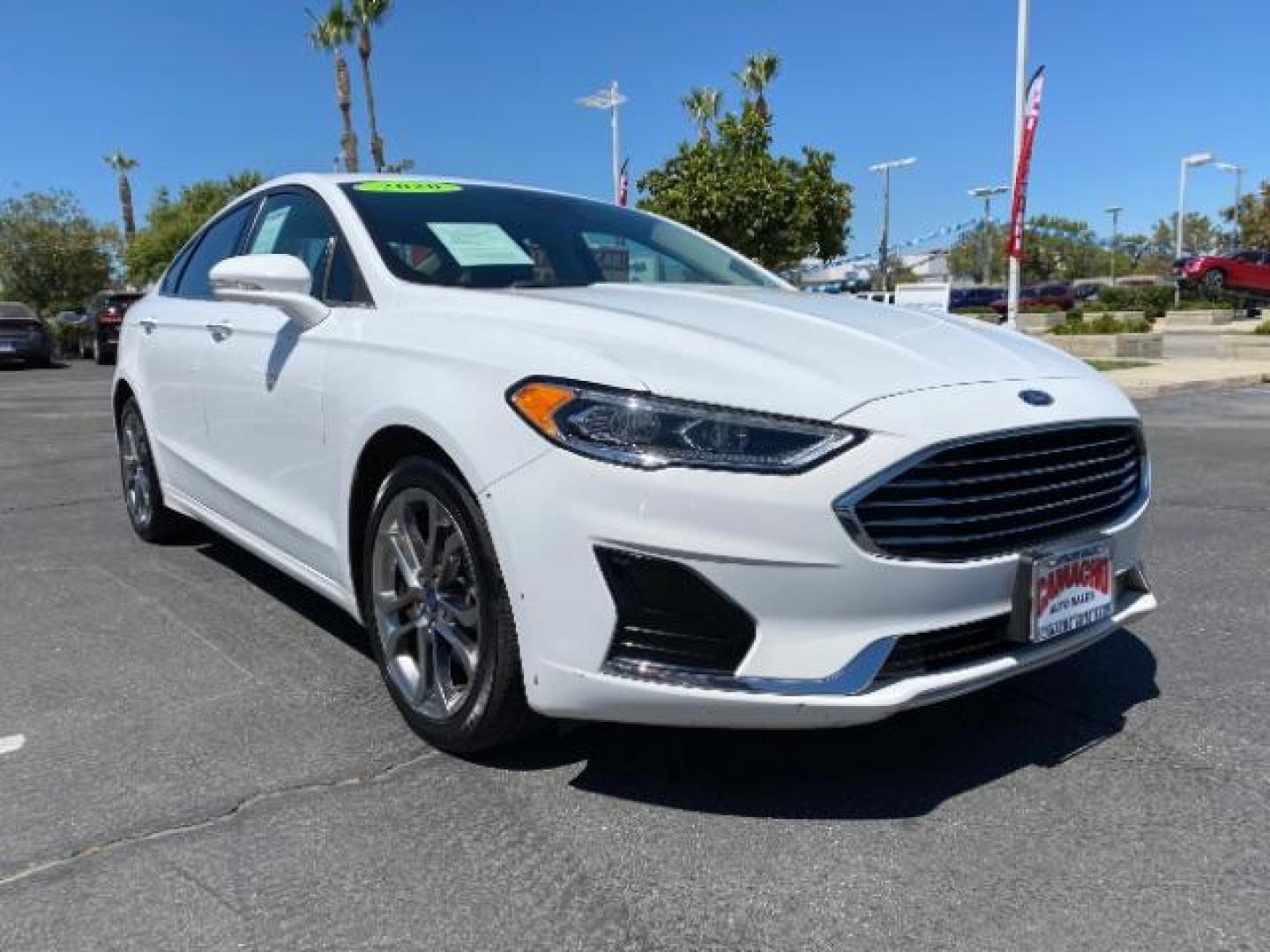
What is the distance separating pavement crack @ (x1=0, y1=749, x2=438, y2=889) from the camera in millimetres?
2350

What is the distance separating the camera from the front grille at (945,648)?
2332 millimetres

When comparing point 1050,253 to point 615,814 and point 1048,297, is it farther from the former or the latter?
point 615,814

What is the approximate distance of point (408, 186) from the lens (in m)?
3.81

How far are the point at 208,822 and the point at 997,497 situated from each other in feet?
6.50

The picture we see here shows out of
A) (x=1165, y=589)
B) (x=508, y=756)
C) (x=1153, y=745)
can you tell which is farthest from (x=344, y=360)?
(x=1165, y=589)

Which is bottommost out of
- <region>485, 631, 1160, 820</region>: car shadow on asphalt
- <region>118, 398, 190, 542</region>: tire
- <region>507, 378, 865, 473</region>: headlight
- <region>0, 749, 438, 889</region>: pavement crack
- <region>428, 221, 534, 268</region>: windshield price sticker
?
<region>485, 631, 1160, 820</region>: car shadow on asphalt

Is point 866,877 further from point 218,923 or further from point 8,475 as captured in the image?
point 8,475

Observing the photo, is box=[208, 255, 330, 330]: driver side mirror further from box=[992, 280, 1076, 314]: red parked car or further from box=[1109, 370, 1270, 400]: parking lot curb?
box=[992, 280, 1076, 314]: red parked car

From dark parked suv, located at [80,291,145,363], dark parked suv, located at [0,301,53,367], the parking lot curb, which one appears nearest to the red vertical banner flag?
the parking lot curb

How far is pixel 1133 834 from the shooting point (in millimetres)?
2428

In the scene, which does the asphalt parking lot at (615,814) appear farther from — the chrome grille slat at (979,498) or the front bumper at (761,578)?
the chrome grille slat at (979,498)

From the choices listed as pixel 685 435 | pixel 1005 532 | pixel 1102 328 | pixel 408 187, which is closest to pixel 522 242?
pixel 408 187

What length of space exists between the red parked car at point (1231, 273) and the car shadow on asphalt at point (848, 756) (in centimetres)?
3414

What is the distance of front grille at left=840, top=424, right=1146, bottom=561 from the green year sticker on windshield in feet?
7.37
